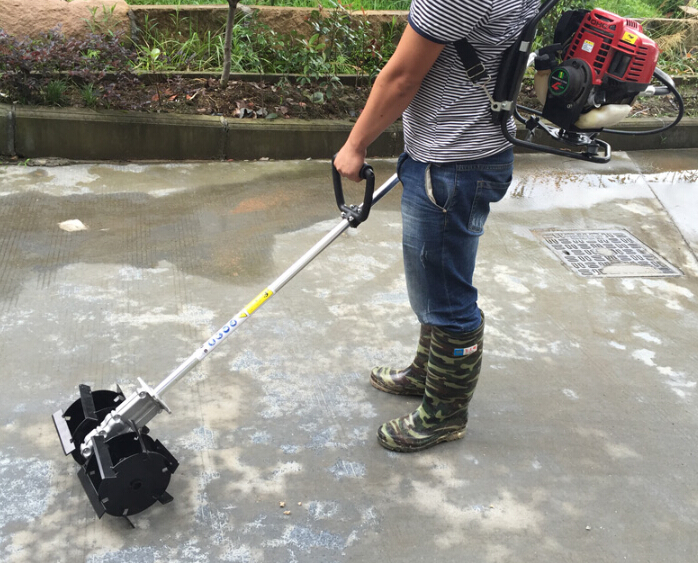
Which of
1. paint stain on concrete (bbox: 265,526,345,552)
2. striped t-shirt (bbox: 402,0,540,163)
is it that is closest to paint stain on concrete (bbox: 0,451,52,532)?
paint stain on concrete (bbox: 265,526,345,552)

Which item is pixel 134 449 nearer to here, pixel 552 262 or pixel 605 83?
pixel 605 83

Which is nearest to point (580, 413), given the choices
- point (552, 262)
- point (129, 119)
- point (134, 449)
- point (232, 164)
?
point (552, 262)

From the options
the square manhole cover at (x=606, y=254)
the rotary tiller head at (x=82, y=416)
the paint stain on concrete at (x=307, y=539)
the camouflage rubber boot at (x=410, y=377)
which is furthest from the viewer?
the square manhole cover at (x=606, y=254)

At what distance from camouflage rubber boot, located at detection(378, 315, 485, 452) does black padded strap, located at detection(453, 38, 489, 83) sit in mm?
889

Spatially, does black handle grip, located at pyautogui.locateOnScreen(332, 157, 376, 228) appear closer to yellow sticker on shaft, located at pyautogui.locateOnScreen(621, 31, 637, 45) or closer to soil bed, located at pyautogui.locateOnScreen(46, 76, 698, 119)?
yellow sticker on shaft, located at pyautogui.locateOnScreen(621, 31, 637, 45)

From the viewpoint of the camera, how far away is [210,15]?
20.6ft

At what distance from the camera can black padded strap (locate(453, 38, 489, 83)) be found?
6.77 feet

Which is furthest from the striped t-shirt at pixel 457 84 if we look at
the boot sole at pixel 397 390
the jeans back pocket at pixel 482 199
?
the boot sole at pixel 397 390

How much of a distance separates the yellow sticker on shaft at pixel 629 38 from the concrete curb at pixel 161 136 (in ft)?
12.0

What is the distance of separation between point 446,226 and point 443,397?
27.3 inches

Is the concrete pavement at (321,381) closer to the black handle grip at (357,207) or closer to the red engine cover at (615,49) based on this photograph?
the black handle grip at (357,207)

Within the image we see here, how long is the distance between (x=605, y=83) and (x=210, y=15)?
4.96 m

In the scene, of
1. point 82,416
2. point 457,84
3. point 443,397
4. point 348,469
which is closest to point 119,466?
point 82,416

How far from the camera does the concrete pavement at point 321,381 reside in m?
2.28
